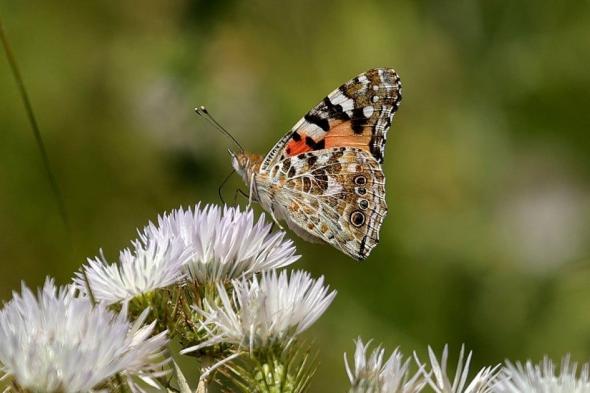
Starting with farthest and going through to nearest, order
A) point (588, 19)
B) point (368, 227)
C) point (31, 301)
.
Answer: point (588, 19) → point (368, 227) → point (31, 301)

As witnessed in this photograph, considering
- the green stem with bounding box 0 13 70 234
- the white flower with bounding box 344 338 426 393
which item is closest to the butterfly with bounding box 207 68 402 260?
the green stem with bounding box 0 13 70 234

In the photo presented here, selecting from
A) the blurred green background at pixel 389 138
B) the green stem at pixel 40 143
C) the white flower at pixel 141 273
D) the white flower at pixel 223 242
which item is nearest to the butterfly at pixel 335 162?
the white flower at pixel 223 242

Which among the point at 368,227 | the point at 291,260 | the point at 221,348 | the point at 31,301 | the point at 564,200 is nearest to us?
the point at 31,301

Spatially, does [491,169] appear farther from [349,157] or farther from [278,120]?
[349,157]

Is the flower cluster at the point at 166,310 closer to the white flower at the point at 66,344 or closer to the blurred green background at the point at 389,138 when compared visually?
the white flower at the point at 66,344

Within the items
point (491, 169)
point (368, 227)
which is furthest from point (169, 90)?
point (368, 227)

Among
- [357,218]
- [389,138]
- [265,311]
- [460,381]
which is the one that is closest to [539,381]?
[460,381]
